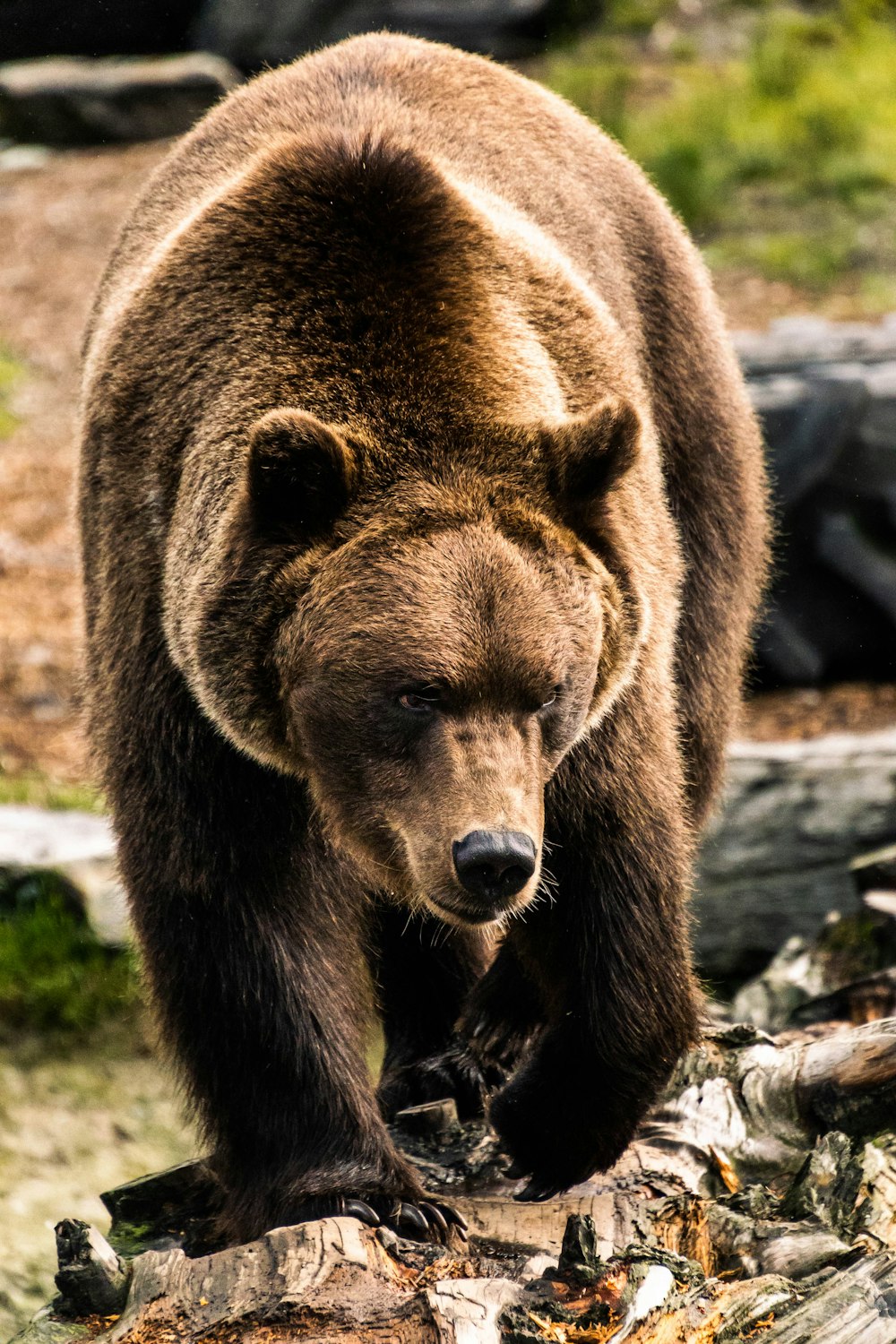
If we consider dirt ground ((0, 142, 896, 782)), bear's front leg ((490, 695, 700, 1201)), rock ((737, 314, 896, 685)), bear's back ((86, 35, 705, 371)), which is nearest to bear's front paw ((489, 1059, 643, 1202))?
bear's front leg ((490, 695, 700, 1201))

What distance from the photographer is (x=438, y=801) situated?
3.73 meters

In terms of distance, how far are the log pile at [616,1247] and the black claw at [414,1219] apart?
0.27 feet

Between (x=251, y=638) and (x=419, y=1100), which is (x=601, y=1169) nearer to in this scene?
(x=419, y=1100)

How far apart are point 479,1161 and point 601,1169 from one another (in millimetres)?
445

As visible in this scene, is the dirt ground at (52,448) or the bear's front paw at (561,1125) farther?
the dirt ground at (52,448)

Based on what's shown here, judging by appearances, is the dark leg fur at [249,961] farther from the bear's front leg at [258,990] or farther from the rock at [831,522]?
the rock at [831,522]

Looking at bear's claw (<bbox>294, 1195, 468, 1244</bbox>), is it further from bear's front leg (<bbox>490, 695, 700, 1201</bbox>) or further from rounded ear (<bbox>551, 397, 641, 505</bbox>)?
rounded ear (<bbox>551, 397, 641, 505</bbox>)

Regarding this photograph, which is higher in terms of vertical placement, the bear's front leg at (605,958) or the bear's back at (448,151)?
the bear's back at (448,151)

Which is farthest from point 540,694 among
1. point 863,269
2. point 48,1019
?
point 863,269

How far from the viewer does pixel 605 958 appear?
4.51 m

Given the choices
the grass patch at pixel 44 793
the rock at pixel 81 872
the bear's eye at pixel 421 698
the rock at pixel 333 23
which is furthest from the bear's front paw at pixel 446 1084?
the rock at pixel 333 23

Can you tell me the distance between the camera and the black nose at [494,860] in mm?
3561

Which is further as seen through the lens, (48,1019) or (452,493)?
(48,1019)

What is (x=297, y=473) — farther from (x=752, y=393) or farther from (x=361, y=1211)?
(x=752, y=393)
